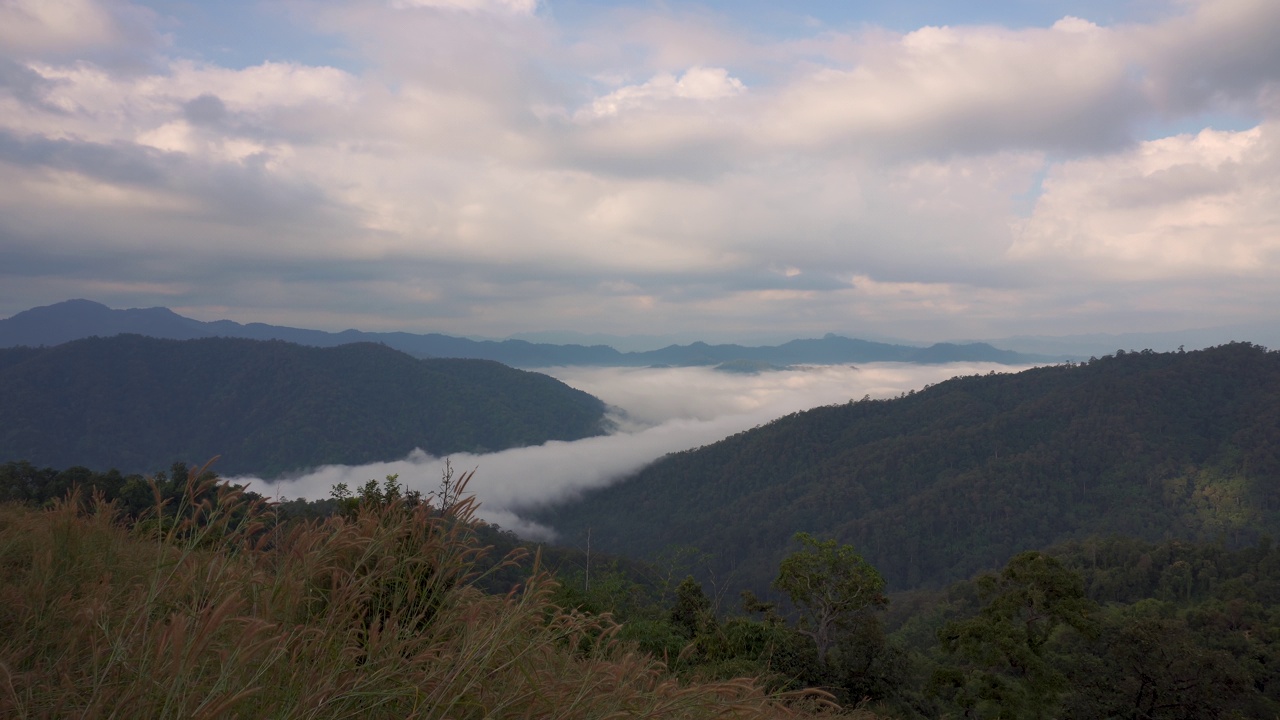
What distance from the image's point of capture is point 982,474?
132250mm

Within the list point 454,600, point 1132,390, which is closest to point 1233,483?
point 1132,390

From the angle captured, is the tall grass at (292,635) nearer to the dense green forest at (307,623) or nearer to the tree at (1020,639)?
the dense green forest at (307,623)

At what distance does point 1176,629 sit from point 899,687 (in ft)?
37.4

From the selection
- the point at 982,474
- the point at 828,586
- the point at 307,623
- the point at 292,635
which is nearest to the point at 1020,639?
the point at 828,586

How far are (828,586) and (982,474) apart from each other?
421 feet

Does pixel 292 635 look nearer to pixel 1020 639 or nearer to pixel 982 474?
pixel 1020 639

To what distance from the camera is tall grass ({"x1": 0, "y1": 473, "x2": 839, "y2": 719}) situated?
196 centimetres

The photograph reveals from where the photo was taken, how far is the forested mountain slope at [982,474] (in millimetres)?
117188

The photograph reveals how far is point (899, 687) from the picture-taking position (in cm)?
2127

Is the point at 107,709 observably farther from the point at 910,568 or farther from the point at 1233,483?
the point at 1233,483

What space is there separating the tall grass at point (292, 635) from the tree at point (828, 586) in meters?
18.7

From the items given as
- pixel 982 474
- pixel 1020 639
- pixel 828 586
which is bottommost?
pixel 982 474

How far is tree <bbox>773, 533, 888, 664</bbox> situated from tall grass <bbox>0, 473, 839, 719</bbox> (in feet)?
61.5

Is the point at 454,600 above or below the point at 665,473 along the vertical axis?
above
